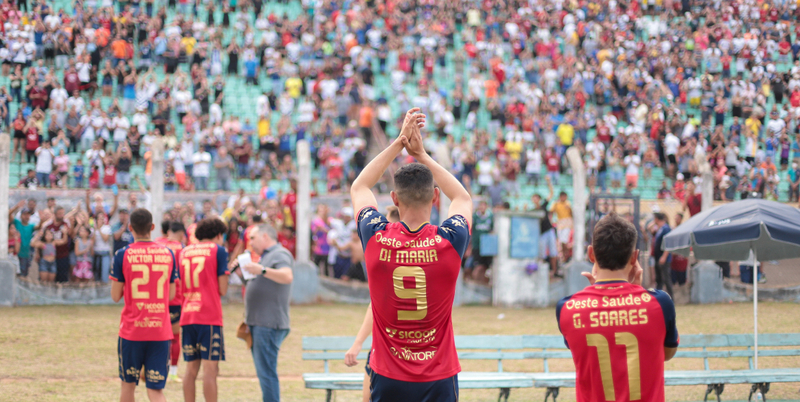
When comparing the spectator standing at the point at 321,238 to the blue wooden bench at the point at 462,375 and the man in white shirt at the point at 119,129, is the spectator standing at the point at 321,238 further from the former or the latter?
the blue wooden bench at the point at 462,375

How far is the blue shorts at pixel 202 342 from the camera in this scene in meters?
6.55

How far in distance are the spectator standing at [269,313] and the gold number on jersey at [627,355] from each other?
3589 mm

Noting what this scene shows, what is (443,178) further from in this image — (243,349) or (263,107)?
(263,107)

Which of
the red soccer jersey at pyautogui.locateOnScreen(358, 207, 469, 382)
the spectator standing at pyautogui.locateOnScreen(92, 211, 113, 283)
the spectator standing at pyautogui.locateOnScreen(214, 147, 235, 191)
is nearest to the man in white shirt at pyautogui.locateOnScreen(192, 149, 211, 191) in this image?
the spectator standing at pyautogui.locateOnScreen(214, 147, 235, 191)

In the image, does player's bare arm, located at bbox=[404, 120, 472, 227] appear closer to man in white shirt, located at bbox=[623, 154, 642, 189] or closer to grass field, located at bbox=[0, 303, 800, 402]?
grass field, located at bbox=[0, 303, 800, 402]

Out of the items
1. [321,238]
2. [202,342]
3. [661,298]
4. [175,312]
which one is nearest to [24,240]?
[321,238]

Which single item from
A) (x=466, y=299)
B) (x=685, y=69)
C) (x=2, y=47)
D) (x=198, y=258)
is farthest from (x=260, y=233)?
(x=685, y=69)

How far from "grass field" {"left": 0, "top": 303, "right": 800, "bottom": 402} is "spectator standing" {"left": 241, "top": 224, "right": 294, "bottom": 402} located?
1.51 m

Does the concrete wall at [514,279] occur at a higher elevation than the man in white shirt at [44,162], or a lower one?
lower

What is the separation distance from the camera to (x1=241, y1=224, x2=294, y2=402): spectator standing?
638 centimetres

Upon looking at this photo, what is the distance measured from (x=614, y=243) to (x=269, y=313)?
389cm

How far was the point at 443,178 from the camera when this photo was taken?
3977 millimetres

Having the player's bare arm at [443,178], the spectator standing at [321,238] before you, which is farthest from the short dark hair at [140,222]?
the spectator standing at [321,238]

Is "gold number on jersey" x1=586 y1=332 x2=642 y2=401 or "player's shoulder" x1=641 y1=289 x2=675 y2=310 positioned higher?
"player's shoulder" x1=641 y1=289 x2=675 y2=310
